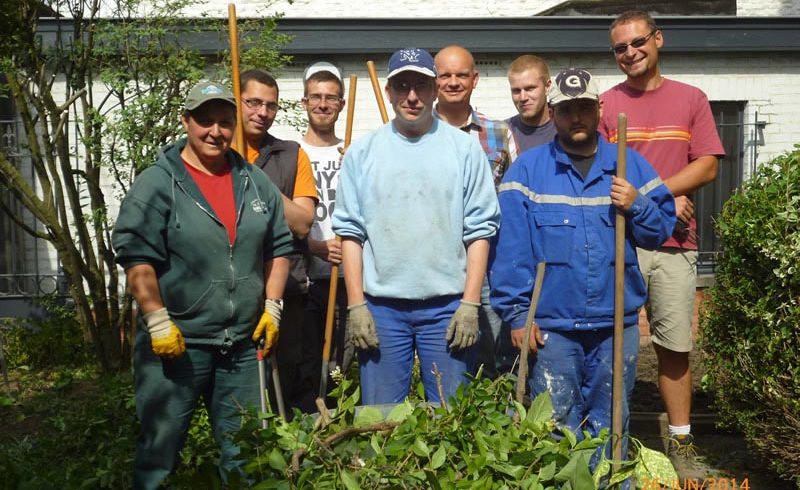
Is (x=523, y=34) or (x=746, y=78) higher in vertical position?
(x=523, y=34)

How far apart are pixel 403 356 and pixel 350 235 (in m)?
0.61

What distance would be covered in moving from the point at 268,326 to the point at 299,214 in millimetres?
806

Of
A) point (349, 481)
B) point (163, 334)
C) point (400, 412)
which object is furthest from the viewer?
point (163, 334)

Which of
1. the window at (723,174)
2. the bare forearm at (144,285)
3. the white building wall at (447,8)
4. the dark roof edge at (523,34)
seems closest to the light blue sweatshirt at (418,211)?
the bare forearm at (144,285)

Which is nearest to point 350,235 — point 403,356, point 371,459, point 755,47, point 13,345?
point 403,356

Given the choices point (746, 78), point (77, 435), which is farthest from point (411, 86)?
point (746, 78)

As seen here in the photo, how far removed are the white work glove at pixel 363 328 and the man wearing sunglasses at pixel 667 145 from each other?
5.54ft

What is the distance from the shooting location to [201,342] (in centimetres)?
396

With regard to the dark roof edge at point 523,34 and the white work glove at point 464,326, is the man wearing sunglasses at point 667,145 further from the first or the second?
the dark roof edge at point 523,34

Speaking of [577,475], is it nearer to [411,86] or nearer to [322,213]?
[411,86]

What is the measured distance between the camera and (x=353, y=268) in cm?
439

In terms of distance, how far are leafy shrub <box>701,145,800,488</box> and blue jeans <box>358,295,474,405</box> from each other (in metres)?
1.65

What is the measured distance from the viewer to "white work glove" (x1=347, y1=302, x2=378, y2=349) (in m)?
4.27

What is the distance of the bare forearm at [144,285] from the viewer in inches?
150
